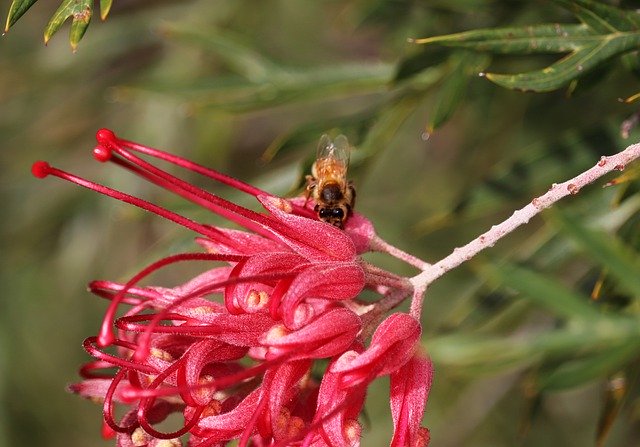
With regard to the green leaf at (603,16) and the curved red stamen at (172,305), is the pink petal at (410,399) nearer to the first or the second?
the curved red stamen at (172,305)

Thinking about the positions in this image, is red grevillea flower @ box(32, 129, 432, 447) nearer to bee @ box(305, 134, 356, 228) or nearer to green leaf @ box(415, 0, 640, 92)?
bee @ box(305, 134, 356, 228)

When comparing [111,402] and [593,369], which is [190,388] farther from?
[593,369]

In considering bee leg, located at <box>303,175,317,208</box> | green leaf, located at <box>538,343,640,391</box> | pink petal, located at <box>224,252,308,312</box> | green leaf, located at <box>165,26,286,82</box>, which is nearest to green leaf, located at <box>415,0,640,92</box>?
bee leg, located at <box>303,175,317,208</box>

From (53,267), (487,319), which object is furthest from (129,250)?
(487,319)

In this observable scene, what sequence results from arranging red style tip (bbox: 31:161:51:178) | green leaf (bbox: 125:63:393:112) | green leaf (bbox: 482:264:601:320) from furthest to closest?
green leaf (bbox: 125:63:393:112) < green leaf (bbox: 482:264:601:320) < red style tip (bbox: 31:161:51:178)

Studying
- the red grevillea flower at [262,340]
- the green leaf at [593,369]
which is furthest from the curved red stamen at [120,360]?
the green leaf at [593,369]
